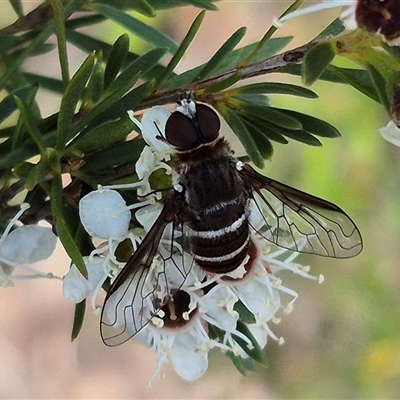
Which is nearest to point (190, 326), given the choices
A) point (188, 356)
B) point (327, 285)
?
point (188, 356)

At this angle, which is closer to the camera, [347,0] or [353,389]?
[347,0]

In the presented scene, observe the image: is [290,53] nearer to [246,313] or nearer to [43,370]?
[246,313]

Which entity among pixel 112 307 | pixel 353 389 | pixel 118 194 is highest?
pixel 118 194

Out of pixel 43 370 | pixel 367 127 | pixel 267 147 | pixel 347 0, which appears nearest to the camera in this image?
pixel 347 0

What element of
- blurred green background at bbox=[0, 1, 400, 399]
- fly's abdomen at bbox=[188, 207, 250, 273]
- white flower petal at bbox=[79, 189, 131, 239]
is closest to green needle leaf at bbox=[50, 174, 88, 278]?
white flower petal at bbox=[79, 189, 131, 239]

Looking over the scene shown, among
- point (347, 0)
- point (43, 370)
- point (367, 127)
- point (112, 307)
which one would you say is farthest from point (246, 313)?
point (367, 127)

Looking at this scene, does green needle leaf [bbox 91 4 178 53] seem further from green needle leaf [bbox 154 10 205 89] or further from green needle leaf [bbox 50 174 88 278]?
green needle leaf [bbox 50 174 88 278]
